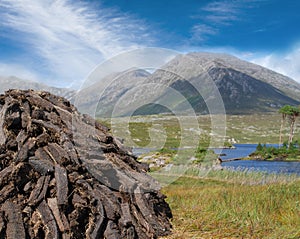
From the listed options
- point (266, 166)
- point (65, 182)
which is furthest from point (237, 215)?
point (266, 166)

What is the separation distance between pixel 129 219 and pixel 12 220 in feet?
7.51

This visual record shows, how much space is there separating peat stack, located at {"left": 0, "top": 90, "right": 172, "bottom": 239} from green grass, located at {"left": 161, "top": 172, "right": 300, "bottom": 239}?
636 millimetres

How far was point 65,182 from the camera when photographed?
6961 millimetres

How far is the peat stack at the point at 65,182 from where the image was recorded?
21.4ft

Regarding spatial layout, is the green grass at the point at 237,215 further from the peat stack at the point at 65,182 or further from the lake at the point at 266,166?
the lake at the point at 266,166

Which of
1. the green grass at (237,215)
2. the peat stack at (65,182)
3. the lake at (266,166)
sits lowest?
the lake at (266,166)

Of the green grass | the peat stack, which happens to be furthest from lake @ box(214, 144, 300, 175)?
the peat stack

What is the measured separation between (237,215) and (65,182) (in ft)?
13.5

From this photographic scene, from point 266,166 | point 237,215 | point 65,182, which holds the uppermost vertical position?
point 65,182

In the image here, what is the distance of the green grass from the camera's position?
7.21 meters

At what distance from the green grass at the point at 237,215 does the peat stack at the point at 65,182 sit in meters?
0.64

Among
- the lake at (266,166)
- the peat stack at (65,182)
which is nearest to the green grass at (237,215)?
the peat stack at (65,182)

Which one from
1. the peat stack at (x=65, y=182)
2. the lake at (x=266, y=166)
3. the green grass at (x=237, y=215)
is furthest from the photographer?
the lake at (x=266, y=166)

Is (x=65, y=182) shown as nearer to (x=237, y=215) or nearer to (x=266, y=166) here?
(x=237, y=215)
